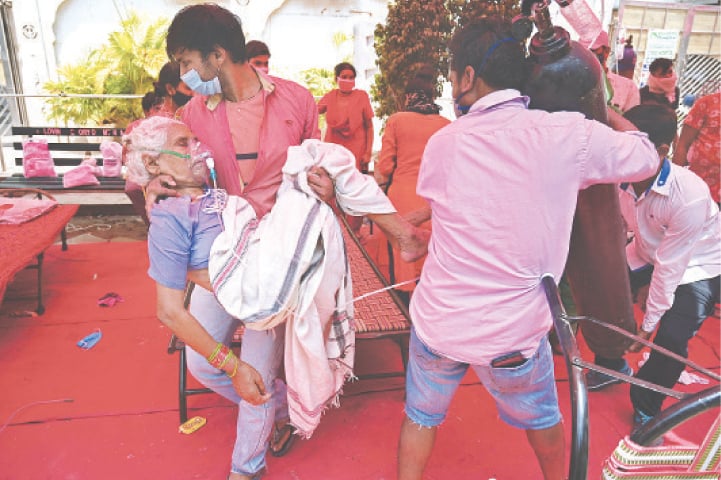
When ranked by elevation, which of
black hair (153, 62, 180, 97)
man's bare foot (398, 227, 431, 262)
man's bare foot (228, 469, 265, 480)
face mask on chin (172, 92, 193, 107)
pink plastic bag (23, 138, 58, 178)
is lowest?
man's bare foot (228, 469, 265, 480)

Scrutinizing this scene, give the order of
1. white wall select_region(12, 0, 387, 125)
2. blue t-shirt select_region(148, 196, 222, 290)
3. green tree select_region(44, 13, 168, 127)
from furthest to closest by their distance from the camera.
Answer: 1. white wall select_region(12, 0, 387, 125)
2. green tree select_region(44, 13, 168, 127)
3. blue t-shirt select_region(148, 196, 222, 290)

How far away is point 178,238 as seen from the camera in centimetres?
170

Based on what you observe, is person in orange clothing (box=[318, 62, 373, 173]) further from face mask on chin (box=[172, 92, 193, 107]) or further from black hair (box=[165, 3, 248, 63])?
black hair (box=[165, 3, 248, 63])

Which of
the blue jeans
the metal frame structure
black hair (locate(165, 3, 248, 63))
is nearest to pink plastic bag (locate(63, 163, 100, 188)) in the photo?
black hair (locate(165, 3, 248, 63))

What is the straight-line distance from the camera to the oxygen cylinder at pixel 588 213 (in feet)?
4.51

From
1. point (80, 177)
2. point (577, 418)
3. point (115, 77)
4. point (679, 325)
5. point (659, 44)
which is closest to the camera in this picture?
point (577, 418)

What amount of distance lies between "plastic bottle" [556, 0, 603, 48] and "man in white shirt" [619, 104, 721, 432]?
2.54 ft

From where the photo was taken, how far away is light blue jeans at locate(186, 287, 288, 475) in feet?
6.50

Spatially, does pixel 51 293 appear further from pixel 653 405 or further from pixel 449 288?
pixel 653 405

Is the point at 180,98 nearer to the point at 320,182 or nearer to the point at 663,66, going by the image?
the point at 320,182

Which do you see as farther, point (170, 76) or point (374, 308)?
point (170, 76)

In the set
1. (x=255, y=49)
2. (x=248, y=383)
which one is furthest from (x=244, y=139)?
(x=255, y=49)

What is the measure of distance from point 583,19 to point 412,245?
98cm

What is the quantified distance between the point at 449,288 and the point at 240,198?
920mm
